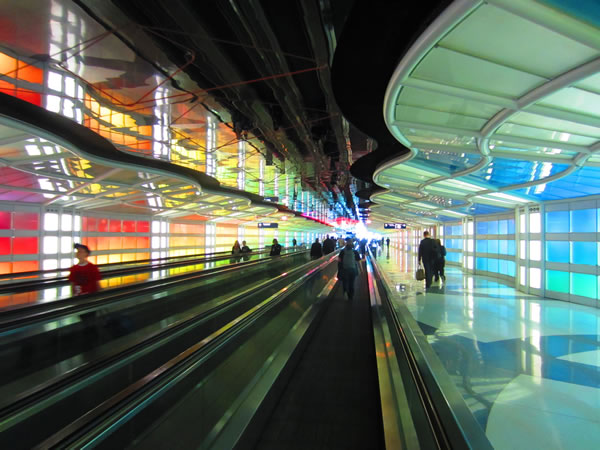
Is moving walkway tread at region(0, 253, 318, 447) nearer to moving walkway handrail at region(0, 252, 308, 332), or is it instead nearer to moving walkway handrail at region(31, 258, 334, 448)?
moving walkway handrail at region(31, 258, 334, 448)

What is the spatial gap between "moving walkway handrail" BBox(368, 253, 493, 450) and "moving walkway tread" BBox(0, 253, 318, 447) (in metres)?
2.52

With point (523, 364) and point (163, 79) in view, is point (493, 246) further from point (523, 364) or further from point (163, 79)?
point (163, 79)

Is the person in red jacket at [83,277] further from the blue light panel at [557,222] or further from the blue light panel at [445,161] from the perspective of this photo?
the blue light panel at [557,222]

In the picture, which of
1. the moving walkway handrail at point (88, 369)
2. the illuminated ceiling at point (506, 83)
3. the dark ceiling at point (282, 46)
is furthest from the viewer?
the dark ceiling at point (282, 46)

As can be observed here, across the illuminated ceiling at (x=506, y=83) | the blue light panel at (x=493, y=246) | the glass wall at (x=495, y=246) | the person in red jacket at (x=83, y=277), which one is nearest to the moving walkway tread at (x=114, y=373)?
the person in red jacket at (x=83, y=277)

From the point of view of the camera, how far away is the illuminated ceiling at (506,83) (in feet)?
8.14

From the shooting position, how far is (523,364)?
16.1 feet

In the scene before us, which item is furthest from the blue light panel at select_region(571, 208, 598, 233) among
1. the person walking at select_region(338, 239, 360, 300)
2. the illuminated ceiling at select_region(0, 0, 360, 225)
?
the illuminated ceiling at select_region(0, 0, 360, 225)

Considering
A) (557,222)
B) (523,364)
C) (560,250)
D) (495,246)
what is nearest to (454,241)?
(495,246)

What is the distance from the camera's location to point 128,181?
34.8 feet

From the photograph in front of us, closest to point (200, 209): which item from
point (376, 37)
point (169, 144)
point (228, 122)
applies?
point (169, 144)

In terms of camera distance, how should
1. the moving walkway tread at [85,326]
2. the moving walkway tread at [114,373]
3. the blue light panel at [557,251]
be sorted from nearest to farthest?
1. the moving walkway tread at [114,373]
2. the moving walkway tread at [85,326]
3. the blue light panel at [557,251]

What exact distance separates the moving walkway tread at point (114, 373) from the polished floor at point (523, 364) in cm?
365

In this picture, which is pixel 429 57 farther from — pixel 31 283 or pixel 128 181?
pixel 128 181
